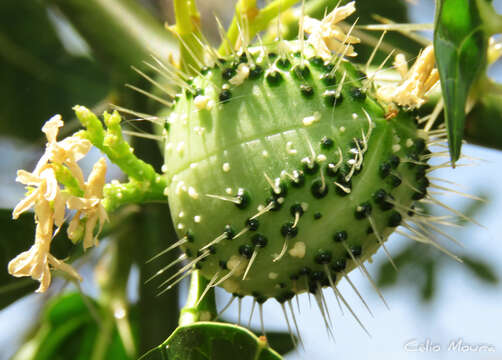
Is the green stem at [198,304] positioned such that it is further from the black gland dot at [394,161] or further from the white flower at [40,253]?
the black gland dot at [394,161]

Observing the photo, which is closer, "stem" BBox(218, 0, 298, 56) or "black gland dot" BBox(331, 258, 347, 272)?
"black gland dot" BBox(331, 258, 347, 272)

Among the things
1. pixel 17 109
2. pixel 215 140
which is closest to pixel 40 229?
pixel 215 140

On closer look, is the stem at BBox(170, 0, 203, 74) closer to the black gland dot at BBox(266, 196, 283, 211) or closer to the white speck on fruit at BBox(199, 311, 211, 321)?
the black gland dot at BBox(266, 196, 283, 211)

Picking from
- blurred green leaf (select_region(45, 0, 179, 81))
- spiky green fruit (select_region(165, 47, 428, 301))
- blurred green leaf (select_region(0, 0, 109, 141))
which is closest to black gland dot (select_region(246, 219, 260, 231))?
spiky green fruit (select_region(165, 47, 428, 301))

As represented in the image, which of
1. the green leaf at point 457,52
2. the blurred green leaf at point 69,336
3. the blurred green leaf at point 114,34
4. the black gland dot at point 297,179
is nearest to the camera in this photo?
the green leaf at point 457,52

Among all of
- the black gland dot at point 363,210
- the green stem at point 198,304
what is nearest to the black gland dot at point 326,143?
the black gland dot at point 363,210

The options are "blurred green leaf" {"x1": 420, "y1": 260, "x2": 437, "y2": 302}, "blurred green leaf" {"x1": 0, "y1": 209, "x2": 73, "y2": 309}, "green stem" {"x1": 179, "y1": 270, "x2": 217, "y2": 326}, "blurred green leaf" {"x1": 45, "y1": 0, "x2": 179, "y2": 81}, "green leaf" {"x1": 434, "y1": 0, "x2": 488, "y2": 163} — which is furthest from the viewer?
"blurred green leaf" {"x1": 420, "y1": 260, "x2": 437, "y2": 302}

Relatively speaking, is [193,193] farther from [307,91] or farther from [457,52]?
[457,52]
